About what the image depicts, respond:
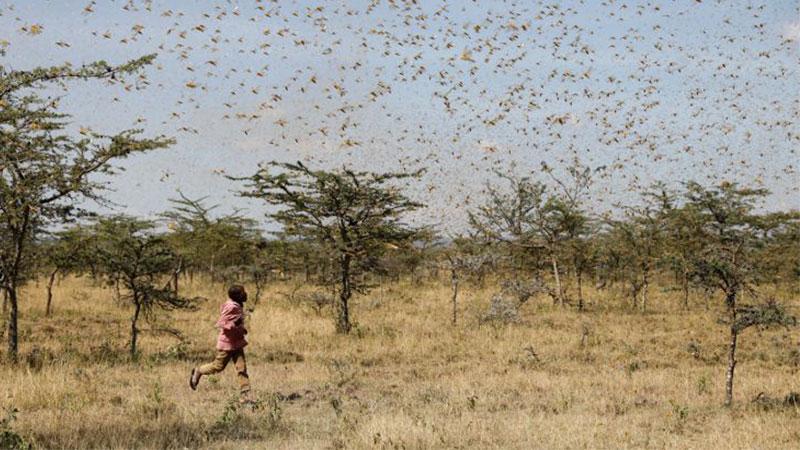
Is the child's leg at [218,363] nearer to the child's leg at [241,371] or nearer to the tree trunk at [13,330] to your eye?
the child's leg at [241,371]

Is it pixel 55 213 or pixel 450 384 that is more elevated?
pixel 55 213

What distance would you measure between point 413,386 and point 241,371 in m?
3.19

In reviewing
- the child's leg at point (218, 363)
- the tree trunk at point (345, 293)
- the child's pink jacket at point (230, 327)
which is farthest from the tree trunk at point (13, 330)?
the tree trunk at point (345, 293)

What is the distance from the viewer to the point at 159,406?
903 cm

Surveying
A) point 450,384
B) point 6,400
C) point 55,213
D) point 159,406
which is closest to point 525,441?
point 450,384

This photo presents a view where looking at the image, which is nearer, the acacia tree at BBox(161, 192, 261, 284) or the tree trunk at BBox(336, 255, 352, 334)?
the tree trunk at BBox(336, 255, 352, 334)

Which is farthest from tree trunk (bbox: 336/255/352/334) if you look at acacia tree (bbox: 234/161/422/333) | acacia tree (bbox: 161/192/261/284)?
acacia tree (bbox: 161/192/261/284)

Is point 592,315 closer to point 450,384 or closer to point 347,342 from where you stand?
point 347,342

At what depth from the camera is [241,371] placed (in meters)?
9.95

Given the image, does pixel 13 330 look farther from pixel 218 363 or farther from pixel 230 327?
→ pixel 230 327

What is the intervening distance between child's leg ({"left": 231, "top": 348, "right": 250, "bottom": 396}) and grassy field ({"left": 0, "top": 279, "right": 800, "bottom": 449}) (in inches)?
16.2

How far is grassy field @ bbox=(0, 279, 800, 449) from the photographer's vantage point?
7.79m

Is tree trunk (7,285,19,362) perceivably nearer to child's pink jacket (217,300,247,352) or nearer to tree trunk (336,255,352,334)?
child's pink jacket (217,300,247,352)

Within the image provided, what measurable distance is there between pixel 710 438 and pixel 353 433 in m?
4.40
